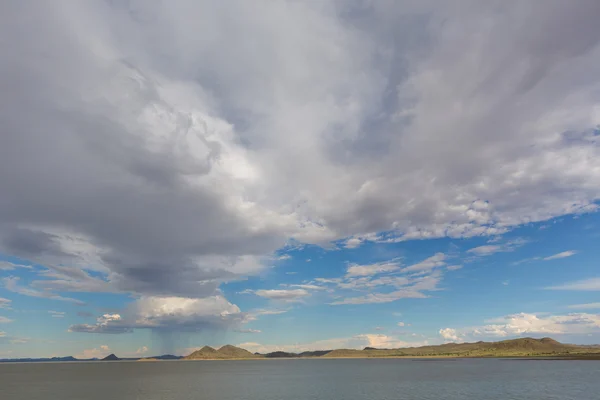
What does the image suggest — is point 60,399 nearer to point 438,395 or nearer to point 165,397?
point 165,397

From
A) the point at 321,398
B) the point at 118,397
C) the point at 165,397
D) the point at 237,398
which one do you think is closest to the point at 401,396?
the point at 321,398

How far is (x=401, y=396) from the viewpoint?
91.8 m

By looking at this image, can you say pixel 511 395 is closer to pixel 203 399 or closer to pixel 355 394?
pixel 355 394

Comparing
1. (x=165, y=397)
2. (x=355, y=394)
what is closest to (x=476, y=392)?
(x=355, y=394)

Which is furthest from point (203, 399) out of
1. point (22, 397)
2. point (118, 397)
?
point (22, 397)

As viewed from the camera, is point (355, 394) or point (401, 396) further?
point (355, 394)

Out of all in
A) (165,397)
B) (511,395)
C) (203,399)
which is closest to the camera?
(511,395)

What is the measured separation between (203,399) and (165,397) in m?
14.0

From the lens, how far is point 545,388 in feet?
329

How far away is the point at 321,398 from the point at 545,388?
6127 cm

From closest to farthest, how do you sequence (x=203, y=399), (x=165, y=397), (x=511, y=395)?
(x=511, y=395) < (x=203, y=399) < (x=165, y=397)

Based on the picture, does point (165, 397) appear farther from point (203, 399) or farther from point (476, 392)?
point (476, 392)

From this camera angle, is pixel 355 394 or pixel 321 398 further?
pixel 355 394

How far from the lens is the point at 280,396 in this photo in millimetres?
98625
